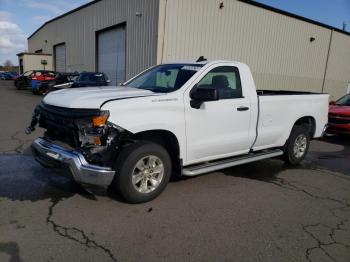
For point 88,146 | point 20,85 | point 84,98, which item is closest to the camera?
point 88,146

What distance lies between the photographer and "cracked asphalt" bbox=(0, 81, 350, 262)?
3285 mm

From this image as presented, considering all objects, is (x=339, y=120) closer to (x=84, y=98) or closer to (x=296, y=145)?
(x=296, y=145)

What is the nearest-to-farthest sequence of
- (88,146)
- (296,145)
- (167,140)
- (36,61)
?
(88,146), (167,140), (296,145), (36,61)

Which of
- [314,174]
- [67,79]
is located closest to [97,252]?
[314,174]

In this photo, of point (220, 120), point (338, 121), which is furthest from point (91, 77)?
point (220, 120)

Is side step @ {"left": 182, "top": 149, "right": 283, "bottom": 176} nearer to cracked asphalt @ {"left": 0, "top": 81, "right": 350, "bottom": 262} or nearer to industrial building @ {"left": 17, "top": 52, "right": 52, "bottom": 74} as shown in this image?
cracked asphalt @ {"left": 0, "top": 81, "right": 350, "bottom": 262}

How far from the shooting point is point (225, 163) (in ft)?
17.1

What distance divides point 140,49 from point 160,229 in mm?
15382

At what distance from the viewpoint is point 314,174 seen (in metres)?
6.41

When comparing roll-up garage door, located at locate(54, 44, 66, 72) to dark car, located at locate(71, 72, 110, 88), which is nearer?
dark car, located at locate(71, 72, 110, 88)

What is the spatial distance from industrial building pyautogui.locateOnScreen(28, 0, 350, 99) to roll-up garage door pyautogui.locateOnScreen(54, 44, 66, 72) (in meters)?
1.58

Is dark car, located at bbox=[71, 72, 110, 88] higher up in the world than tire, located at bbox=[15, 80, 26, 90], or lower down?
higher up

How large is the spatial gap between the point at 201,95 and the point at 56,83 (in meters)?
17.9

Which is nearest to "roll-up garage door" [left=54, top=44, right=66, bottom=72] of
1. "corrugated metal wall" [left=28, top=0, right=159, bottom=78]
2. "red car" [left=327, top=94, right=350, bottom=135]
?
"corrugated metal wall" [left=28, top=0, right=159, bottom=78]
